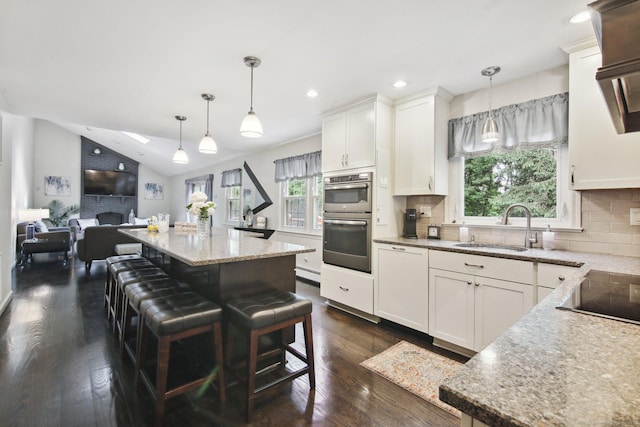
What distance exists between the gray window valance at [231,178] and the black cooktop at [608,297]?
613 centimetres

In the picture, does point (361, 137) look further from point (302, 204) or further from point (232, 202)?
point (232, 202)

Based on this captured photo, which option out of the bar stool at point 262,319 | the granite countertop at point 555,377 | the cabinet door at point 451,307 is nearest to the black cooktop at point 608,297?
the granite countertop at point 555,377

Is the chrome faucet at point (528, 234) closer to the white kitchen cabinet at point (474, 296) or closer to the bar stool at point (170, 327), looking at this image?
the white kitchen cabinet at point (474, 296)

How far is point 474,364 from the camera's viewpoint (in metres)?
0.59

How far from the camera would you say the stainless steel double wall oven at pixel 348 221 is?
9.96 ft

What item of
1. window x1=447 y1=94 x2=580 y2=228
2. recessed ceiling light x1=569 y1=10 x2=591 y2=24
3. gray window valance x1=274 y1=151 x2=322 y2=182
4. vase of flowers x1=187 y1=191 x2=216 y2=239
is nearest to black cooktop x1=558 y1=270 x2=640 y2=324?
window x1=447 y1=94 x2=580 y2=228

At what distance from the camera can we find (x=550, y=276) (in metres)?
1.92

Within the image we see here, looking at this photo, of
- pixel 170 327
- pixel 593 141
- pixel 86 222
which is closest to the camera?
pixel 170 327

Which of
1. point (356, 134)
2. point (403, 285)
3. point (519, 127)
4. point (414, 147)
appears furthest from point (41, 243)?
point (519, 127)

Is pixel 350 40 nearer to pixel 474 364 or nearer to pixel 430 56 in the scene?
pixel 430 56

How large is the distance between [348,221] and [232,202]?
4.68 metres

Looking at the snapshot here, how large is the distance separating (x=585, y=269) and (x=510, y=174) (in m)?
1.37

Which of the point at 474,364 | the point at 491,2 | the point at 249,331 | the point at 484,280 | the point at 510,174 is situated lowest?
the point at 249,331

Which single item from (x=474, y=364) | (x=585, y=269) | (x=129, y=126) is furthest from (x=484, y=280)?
(x=129, y=126)
